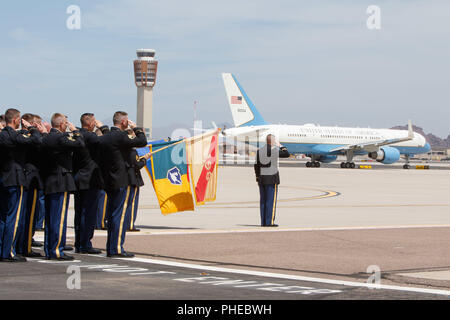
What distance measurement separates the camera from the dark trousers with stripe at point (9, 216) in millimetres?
11859

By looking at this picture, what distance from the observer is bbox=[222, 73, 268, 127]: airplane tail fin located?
73.2 m

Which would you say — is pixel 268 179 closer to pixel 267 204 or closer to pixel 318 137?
pixel 267 204

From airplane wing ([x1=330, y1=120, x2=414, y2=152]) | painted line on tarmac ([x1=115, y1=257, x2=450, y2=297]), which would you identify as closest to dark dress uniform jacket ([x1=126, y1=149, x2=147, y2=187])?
painted line on tarmac ([x1=115, y1=257, x2=450, y2=297])

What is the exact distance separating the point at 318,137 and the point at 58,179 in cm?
6202

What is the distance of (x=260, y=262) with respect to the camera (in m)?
12.0

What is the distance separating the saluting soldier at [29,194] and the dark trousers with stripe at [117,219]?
1.17 m

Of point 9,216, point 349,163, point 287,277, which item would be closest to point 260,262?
point 287,277

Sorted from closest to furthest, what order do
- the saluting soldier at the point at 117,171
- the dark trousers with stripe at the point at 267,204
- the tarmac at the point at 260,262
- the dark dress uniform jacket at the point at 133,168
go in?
1. the tarmac at the point at 260,262
2. the saluting soldier at the point at 117,171
3. the dark dress uniform jacket at the point at 133,168
4. the dark trousers with stripe at the point at 267,204

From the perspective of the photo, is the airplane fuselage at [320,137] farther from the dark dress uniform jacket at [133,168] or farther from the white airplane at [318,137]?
the dark dress uniform jacket at [133,168]

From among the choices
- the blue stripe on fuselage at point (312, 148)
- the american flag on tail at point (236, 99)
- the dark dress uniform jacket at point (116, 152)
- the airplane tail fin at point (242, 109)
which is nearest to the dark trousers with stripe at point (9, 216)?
the dark dress uniform jacket at point (116, 152)

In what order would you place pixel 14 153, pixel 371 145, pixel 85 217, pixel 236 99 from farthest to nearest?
pixel 236 99 < pixel 371 145 < pixel 85 217 < pixel 14 153
